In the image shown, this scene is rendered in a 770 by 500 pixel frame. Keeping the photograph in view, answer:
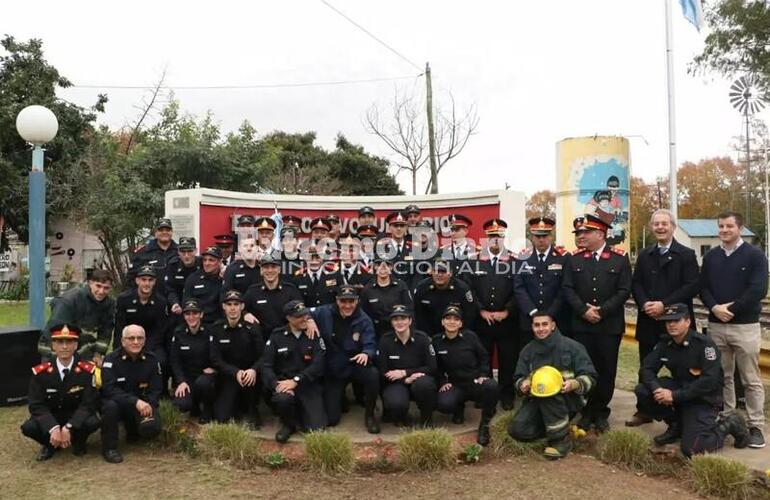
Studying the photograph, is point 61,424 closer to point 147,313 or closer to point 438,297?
point 147,313

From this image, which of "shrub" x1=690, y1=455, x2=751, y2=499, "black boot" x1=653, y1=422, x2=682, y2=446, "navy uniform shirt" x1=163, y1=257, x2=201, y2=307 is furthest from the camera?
"navy uniform shirt" x1=163, y1=257, x2=201, y2=307

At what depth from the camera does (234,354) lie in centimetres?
584

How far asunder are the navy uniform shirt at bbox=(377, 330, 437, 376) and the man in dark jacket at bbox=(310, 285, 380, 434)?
0.12 meters

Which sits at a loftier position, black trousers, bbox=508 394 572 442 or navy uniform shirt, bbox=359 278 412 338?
navy uniform shirt, bbox=359 278 412 338

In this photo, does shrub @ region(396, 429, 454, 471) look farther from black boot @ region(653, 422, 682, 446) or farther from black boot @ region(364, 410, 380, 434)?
black boot @ region(653, 422, 682, 446)

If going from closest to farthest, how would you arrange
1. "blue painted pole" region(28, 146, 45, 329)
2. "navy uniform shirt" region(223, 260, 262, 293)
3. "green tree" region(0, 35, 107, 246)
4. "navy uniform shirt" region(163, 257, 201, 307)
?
"navy uniform shirt" region(223, 260, 262, 293) < "navy uniform shirt" region(163, 257, 201, 307) < "blue painted pole" region(28, 146, 45, 329) < "green tree" region(0, 35, 107, 246)

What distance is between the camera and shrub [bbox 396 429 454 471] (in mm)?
4824

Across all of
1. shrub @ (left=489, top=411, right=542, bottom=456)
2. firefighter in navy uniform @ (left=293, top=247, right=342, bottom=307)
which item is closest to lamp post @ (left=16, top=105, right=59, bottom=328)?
firefighter in navy uniform @ (left=293, top=247, right=342, bottom=307)

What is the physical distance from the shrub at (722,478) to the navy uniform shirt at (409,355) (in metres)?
2.26

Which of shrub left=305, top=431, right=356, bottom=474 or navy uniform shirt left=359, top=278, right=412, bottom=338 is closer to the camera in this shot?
shrub left=305, top=431, right=356, bottom=474

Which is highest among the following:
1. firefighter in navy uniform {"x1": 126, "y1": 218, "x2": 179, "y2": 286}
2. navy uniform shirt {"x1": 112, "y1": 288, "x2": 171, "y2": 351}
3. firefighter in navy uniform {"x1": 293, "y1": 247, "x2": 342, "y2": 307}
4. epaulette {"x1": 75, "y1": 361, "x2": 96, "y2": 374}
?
firefighter in navy uniform {"x1": 126, "y1": 218, "x2": 179, "y2": 286}

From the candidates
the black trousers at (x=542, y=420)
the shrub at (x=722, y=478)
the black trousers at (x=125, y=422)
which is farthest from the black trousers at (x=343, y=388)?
the shrub at (x=722, y=478)

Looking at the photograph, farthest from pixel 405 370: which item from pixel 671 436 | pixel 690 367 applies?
pixel 690 367

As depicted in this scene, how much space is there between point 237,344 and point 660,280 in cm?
385
